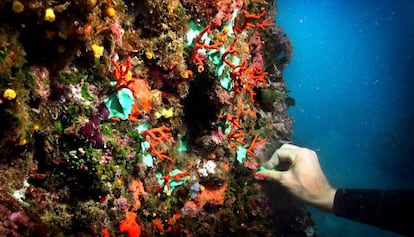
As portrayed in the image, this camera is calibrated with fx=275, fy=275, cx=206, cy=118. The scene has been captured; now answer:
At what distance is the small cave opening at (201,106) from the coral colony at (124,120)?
0.02 m

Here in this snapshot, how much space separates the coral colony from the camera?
93.8 inches

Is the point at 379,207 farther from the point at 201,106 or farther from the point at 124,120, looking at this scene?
the point at 124,120

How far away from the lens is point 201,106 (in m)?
4.03

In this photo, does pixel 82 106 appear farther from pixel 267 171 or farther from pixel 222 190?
pixel 267 171

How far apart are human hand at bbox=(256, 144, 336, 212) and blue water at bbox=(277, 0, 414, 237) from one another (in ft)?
13.3

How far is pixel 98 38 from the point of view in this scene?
105 inches

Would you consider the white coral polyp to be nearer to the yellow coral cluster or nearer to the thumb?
the thumb

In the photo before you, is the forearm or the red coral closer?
the red coral

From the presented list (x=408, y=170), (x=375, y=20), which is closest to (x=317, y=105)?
(x=375, y=20)

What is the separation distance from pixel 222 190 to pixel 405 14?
6034cm

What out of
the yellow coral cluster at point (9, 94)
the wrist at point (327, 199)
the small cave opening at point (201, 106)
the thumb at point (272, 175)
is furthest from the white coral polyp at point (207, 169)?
the yellow coral cluster at point (9, 94)

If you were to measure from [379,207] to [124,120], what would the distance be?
4376mm

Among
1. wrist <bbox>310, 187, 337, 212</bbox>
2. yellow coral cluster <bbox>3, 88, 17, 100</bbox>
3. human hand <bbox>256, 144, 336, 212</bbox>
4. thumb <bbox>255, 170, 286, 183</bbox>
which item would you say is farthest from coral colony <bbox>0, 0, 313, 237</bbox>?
wrist <bbox>310, 187, 337, 212</bbox>

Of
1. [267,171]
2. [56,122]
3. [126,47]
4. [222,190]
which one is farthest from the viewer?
[267,171]
